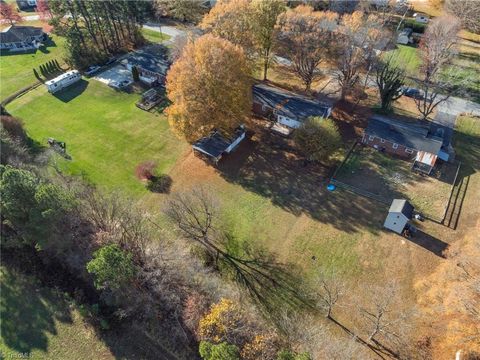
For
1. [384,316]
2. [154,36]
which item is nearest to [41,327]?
[384,316]

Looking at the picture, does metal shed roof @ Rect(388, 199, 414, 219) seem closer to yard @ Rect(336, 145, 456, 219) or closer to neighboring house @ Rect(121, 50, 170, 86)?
yard @ Rect(336, 145, 456, 219)

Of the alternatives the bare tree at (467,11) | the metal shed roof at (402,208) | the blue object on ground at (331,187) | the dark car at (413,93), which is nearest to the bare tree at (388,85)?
the dark car at (413,93)

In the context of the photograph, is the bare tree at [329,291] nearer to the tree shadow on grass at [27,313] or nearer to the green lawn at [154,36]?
the tree shadow on grass at [27,313]

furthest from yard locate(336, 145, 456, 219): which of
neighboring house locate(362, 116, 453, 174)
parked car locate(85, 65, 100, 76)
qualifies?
parked car locate(85, 65, 100, 76)

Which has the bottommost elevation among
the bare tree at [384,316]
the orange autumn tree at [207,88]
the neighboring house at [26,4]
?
the bare tree at [384,316]

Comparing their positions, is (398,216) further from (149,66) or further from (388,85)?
(149,66)

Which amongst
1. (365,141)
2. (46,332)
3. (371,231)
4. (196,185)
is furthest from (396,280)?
(46,332)
